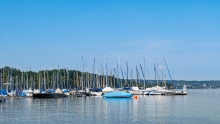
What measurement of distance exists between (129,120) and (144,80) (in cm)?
9656

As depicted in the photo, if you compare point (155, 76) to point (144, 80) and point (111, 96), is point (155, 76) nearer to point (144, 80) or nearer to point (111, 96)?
point (144, 80)

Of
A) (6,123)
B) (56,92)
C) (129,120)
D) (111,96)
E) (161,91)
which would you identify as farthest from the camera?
(161,91)

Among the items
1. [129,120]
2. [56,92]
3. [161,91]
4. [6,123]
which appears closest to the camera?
[6,123]

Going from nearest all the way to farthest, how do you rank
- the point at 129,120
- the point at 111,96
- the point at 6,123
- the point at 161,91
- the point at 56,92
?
the point at 6,123 → the point at 129,120 → the point at 111,96 → the point at 56,92 → the point at 161,91

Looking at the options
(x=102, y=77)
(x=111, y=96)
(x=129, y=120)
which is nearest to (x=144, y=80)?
(x=102, y=77)

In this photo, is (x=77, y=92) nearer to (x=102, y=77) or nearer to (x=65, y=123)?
(x=102, y=77)

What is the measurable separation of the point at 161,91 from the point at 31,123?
316ft

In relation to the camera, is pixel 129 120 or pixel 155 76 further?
pixel 155 76

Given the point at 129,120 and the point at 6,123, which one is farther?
the point at 129,120

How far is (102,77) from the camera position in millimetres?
146000

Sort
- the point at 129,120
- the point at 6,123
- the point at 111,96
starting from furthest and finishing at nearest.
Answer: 1. the point at 111,96
2. the point at 129,120
3. the point at 6,123

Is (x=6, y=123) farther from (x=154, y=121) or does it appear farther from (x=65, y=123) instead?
(x=154, y=121)

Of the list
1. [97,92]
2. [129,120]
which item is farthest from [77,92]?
[129,120]

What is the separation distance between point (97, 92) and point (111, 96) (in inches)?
612
